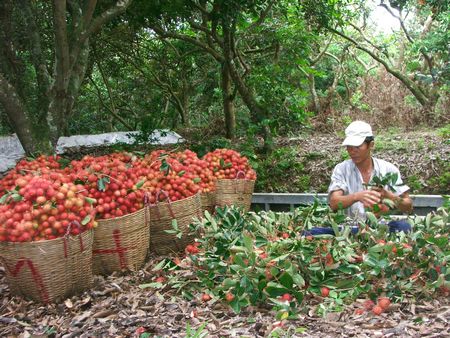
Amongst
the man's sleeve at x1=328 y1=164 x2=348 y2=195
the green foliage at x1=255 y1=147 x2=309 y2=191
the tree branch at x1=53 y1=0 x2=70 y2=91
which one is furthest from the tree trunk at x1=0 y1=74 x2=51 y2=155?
the man's sleeve at x1=328 y1=164 x2=348 y2=195

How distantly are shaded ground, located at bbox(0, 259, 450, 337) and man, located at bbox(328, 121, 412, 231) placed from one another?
89cm

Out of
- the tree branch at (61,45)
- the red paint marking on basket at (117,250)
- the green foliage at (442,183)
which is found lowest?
the green foliage at (442,183)

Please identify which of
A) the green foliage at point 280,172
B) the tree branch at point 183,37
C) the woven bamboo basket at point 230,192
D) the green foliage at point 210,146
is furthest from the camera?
the tree branch at point 183,37

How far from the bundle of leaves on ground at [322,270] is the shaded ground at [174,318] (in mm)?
57

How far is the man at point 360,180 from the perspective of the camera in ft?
10.4

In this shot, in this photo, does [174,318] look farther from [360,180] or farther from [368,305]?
[360,180]

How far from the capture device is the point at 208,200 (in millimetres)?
4609

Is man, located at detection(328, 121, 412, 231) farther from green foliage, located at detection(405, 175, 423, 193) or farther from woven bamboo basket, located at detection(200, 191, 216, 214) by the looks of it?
green foliage, located at detection(405, 175, 423, 193)

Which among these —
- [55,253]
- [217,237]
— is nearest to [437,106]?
[217,237]

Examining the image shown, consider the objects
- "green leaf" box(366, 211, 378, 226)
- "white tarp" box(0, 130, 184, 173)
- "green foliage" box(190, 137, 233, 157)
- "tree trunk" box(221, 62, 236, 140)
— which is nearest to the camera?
"green leaf" box(366, 211, 378, 226)

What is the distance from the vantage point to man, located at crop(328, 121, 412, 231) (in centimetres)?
318

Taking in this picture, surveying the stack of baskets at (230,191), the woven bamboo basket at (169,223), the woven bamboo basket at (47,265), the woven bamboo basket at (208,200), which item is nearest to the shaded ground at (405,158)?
the stack of baskets at (230,191)

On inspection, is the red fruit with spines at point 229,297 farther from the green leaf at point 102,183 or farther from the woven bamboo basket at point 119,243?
the green leaf at point 102,183

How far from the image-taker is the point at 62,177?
3.12 meters
